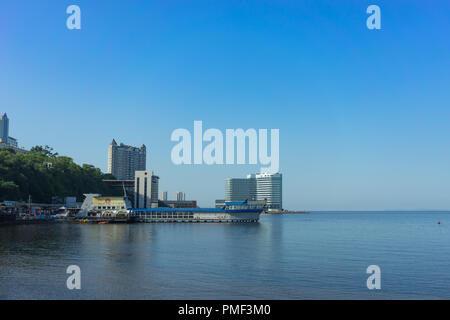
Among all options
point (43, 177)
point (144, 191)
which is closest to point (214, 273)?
point (43, 177)

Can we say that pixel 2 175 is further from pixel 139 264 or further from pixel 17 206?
pixel 139 264

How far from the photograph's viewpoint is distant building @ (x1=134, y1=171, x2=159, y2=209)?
158 m

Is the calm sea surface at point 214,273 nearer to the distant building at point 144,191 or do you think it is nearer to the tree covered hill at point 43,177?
the tree covered hill at point 43,177

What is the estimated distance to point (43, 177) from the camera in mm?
129500

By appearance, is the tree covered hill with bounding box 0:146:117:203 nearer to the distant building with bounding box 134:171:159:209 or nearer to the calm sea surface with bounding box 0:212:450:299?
the distant building with bounding box 134:171:159:209

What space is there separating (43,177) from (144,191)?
42.6 meters

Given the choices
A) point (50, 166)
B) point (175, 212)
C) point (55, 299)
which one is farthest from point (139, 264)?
point (50, 166)

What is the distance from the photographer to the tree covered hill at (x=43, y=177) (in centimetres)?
11059

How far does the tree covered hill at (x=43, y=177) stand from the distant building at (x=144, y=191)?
778 inches

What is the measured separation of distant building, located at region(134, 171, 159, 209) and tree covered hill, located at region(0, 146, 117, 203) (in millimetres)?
19758

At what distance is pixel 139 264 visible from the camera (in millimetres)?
35438

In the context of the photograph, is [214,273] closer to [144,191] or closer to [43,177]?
[43,177]

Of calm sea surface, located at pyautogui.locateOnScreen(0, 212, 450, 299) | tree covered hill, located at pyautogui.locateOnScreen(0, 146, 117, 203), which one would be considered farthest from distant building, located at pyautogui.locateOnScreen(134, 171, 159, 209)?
calm sea surface, located at pyautogui.locateOnScreen(0, 212, 450, 299)

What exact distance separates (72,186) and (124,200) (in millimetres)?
39935
